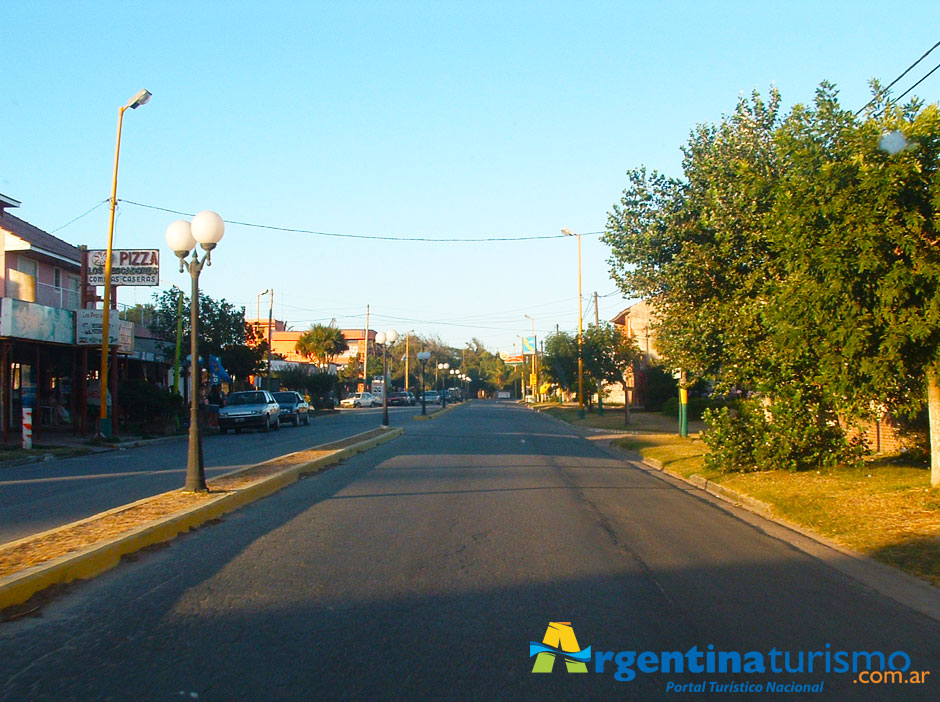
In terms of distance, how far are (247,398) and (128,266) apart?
7.65 m

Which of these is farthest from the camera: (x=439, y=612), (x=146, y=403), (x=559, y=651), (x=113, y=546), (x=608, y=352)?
(x=608, y=352)

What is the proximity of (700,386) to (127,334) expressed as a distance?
90.9 feet

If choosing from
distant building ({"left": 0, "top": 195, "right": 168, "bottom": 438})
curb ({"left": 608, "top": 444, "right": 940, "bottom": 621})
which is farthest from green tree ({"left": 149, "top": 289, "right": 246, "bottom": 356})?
curb ({"left": 608, "top": 444, "right": 940, "bottom": 621})

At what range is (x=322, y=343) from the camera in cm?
7044

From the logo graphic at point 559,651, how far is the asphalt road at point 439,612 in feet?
0.22

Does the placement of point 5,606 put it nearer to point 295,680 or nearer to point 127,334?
point 295,680

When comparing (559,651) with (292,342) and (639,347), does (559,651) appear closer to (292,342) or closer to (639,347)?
(639,347)

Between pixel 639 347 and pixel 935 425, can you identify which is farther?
pixel 639 347

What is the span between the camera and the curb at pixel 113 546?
255 inches

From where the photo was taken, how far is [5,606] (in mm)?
6180

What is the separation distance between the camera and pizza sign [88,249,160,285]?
2711 cm

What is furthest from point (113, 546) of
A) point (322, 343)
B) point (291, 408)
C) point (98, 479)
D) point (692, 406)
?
point (322, 343)

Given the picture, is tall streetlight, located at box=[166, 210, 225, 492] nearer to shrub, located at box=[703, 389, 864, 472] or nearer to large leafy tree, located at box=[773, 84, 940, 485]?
large leafy tree, located at box=[773, 84, 940, 485]

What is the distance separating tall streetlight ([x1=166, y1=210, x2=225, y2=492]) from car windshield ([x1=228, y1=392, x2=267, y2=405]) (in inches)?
829
